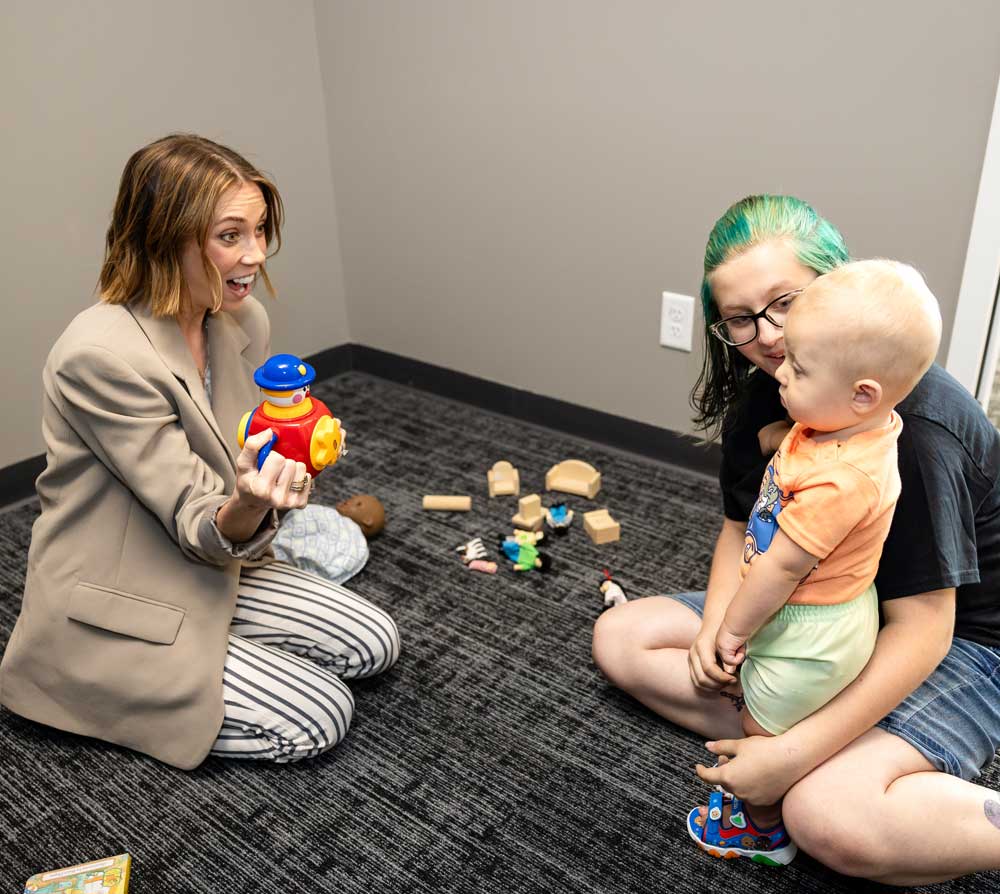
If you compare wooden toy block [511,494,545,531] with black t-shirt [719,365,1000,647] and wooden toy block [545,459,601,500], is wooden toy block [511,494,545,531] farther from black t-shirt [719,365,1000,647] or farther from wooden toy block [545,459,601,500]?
black t-shirt [719,365,1000,647]

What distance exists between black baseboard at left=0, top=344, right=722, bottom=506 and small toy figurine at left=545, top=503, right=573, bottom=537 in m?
0.37

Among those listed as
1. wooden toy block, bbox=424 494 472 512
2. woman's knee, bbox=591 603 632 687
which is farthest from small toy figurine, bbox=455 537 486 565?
woman's knee, bbox=591 603 632 687

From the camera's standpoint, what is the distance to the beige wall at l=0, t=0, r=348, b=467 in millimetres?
2094

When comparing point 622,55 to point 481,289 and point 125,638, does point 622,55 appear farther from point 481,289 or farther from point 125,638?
point 125,638

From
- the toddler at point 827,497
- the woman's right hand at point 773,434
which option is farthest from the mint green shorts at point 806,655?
the woman's right hand at point 773,434

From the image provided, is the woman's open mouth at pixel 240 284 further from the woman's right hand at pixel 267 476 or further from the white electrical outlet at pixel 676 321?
the white electrical outlet at pixel 676 321

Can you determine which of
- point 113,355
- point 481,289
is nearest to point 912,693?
point 113,355

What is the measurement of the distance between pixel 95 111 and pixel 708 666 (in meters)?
1.83

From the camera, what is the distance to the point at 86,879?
1.29 metres

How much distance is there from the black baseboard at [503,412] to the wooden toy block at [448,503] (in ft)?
1.54

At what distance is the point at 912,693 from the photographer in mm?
1257

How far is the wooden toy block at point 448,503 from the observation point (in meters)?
2.21

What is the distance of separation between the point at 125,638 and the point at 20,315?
1.08m

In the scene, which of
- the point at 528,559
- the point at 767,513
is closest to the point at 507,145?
the point at 528,559
